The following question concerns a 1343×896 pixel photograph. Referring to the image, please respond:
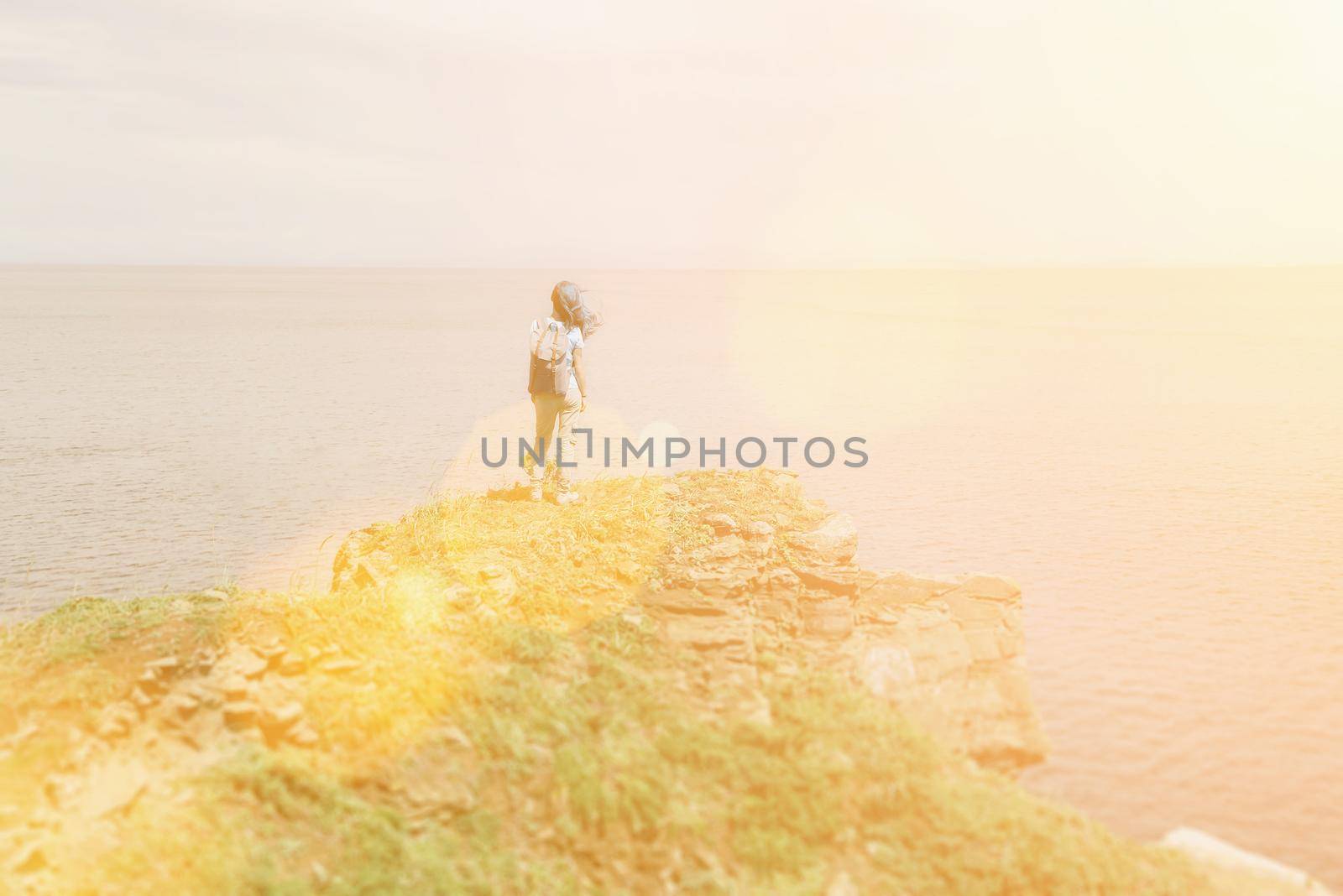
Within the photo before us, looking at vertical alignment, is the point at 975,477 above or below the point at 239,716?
above

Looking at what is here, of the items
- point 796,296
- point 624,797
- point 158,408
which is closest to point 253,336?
point 158,408

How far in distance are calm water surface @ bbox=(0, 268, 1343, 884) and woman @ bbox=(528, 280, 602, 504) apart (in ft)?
11.2

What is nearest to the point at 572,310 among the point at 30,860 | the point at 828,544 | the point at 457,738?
the point at 828,544

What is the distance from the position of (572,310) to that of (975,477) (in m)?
12.0

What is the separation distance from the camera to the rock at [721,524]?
12.2 metres

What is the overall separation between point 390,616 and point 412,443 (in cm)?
1660

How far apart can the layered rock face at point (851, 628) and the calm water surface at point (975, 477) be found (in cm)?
67

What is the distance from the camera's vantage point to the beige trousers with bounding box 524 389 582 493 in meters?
13.4

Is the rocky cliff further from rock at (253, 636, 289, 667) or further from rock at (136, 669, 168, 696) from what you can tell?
rock at (136, 669, 168, 696)

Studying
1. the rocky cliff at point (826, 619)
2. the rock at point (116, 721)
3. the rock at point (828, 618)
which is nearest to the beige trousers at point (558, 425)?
the rocky cliff at point (826, 619)

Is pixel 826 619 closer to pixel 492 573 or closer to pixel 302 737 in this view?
pixel 492 573

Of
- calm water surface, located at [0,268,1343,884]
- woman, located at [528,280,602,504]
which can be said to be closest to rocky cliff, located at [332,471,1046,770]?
calm water surface, located at [0,268,1343,884]

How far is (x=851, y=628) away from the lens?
10.2m

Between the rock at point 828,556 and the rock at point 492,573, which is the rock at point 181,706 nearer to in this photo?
the rock at point 492,573
